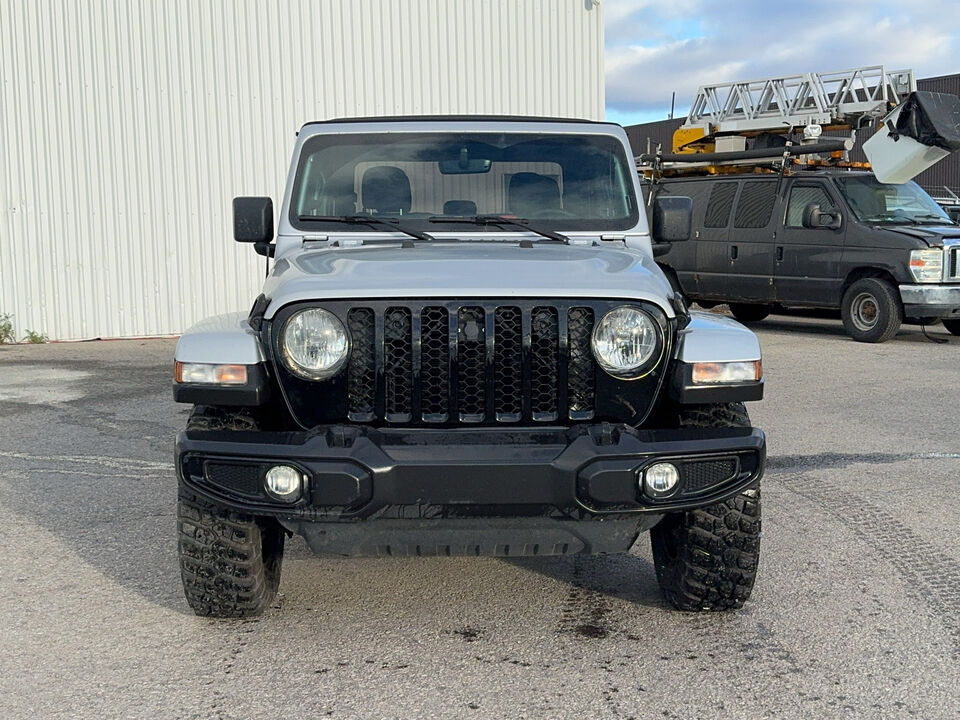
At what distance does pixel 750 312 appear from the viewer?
648 inches

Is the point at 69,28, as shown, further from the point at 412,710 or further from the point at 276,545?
the point at 412,710

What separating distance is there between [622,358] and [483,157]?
1766 mm

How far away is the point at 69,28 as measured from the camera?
1421 centimetres

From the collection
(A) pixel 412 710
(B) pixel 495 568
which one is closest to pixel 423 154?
(B) pixel 495 568

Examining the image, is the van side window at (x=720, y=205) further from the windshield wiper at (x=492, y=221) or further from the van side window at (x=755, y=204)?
the windshield wiper at (x=492, y=221)

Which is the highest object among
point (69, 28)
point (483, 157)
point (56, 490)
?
point (69, 28)

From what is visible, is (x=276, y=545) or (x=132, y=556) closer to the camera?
(x=276, y=545)

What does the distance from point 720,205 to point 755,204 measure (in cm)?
60

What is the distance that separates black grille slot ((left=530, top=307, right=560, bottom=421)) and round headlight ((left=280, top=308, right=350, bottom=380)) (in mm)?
608

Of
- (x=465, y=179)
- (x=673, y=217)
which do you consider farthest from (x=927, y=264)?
(x=465, y=179)

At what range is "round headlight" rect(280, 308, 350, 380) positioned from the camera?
3709 millimetres

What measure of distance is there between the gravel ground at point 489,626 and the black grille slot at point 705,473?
595 mm

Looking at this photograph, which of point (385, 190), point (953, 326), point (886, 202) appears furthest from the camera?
point (953, 326)

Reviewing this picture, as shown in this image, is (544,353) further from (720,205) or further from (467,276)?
(720,205)
